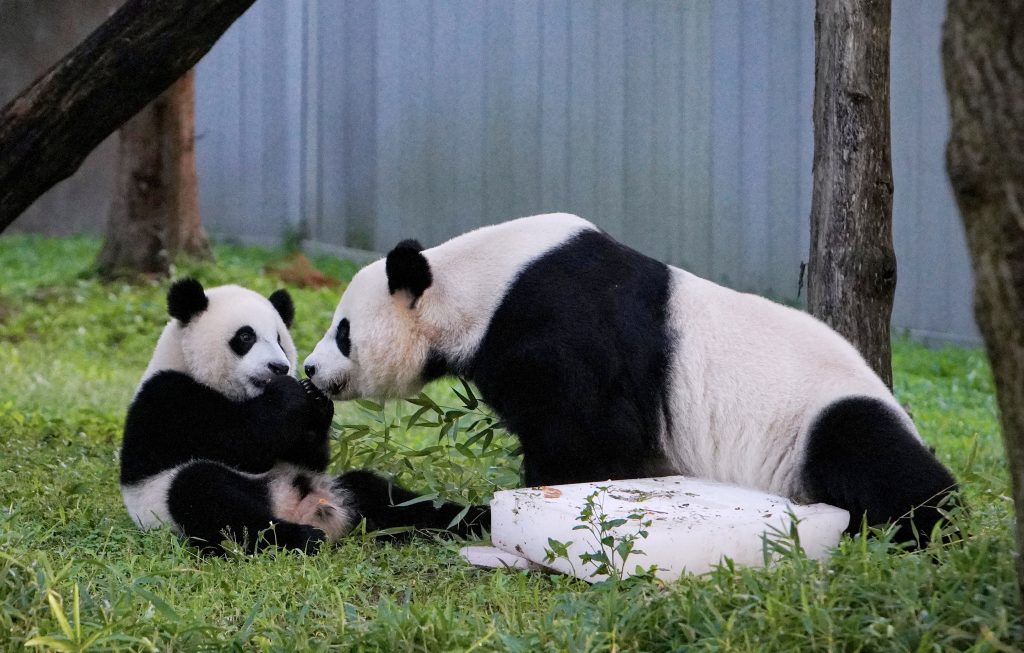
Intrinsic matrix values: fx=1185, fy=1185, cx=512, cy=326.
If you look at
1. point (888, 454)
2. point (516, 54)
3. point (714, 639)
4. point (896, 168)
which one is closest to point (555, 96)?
point (516, 54)

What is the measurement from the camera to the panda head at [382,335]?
4.08m

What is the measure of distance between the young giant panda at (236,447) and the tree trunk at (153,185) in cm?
575

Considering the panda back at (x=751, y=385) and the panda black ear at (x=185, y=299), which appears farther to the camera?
the panda black ear at (x=185, y=299)

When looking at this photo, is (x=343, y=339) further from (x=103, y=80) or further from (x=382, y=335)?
(x=103, y=80)

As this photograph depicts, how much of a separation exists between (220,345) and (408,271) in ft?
2.33

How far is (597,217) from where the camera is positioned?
35.6 ft

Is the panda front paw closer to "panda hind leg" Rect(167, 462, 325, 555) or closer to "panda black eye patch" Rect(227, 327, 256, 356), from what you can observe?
"panda black eye patch" Rect(227, 327, 256, 356)

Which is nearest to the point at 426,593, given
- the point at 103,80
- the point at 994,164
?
the point at 994,164

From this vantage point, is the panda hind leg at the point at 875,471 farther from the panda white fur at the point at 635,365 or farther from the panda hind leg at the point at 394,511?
the panda hind leg at the point at 394,511

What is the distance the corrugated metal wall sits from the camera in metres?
9.38

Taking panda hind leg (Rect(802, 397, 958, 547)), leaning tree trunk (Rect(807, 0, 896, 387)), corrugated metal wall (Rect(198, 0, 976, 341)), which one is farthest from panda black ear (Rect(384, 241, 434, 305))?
corrugated metal wall (Rect(198, 0, 976, 341))

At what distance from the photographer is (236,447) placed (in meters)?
4.02

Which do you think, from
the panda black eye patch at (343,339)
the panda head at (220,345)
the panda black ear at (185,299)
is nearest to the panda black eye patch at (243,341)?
the panda head at (220,345)

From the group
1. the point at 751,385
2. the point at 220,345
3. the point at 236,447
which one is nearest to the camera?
the point at 751,385
